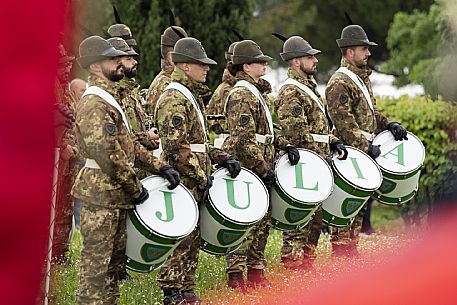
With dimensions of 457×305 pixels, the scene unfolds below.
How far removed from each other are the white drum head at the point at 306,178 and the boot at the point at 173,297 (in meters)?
1.28

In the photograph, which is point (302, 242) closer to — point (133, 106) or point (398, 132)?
point (398, 132)

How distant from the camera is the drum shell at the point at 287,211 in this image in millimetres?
6711

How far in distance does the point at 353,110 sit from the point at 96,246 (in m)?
3.85

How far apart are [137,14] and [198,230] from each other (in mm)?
6780

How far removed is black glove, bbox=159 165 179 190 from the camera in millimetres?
5168

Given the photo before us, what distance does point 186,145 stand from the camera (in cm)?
569

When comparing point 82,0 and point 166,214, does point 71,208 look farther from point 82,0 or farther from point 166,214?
point 82,0

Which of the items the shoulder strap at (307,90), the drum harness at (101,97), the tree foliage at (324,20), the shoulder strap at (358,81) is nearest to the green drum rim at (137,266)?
the drum harness at (101,97)

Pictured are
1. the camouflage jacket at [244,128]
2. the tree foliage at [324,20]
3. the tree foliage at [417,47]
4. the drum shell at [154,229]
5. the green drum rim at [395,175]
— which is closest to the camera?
the drum shell at [154,229]

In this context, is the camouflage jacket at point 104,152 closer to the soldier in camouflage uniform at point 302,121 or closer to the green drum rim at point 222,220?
the green drum rim at point 222,220

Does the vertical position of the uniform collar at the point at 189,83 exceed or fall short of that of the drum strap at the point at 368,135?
it exceeds it

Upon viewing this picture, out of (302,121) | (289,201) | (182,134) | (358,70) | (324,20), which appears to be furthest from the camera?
(324,20)

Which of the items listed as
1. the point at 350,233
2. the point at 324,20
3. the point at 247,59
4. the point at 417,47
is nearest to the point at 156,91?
the point at 247,59

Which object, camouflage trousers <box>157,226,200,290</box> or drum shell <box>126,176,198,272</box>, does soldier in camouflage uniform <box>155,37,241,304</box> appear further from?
drum shell <box>126,176,198,272</box>
